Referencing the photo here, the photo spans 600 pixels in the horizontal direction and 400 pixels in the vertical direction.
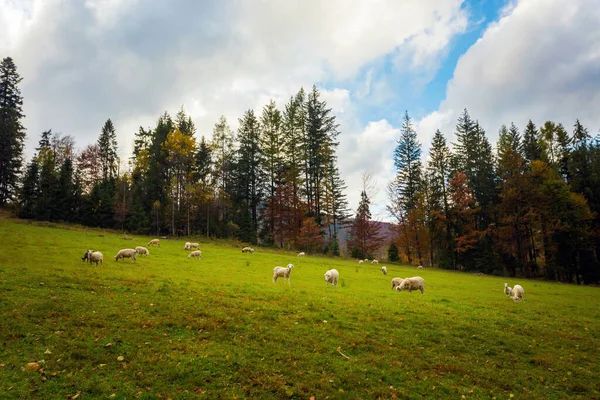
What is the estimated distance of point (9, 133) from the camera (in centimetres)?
5438

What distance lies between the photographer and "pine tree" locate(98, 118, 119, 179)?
69.8m

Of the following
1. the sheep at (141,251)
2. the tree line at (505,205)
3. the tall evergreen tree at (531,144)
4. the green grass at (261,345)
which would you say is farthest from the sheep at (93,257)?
the tall evergreen tree at (531,144)

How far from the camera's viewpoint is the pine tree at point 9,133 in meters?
54.2

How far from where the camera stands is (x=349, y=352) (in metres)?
9.06

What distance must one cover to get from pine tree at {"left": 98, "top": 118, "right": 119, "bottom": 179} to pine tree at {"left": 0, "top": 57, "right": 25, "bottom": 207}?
13908 millimetres

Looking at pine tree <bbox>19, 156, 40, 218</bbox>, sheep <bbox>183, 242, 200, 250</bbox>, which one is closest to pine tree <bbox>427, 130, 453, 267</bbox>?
sheep <bbox>183, 242, 200, 250</bbox>

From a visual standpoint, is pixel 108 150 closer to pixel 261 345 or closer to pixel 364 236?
pixel 364 236

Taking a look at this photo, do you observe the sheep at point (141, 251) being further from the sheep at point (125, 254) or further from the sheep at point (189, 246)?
the sheep at point (189, 246)

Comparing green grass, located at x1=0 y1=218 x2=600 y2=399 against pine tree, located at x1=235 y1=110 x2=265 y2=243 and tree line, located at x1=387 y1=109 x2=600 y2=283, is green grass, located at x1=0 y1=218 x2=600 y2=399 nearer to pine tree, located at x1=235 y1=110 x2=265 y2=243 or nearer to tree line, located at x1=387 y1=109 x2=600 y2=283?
tree line, located at x1=387 y1=109 x2=600 y2=283

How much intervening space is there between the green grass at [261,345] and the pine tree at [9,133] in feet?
180

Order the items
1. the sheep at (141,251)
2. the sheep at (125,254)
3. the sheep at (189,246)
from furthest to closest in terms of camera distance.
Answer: the sheep at (189,246), the sheep at (141,251), the sheep at (125,254)

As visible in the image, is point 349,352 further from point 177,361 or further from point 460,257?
point 460,257

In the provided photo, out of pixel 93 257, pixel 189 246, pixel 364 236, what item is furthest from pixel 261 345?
pixel 364 236

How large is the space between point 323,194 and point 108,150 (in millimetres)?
50974
